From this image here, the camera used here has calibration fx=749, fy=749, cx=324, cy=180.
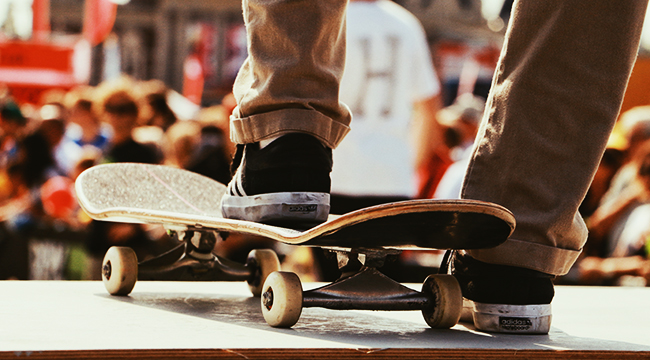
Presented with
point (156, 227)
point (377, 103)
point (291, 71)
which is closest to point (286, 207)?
point (291, 71)

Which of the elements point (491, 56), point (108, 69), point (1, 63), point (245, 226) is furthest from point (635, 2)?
point (108, 69)

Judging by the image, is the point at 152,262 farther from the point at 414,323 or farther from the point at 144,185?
the point at 414,323

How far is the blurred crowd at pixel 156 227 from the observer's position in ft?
13.6

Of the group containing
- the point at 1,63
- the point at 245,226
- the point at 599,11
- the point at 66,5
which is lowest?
the point at 245,226

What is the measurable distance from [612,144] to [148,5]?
80.2ft

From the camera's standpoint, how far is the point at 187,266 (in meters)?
1.97

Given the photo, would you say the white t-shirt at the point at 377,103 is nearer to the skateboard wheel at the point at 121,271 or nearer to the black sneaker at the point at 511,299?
the skateboard wheel at the point at 121,271

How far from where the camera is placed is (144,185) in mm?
2107

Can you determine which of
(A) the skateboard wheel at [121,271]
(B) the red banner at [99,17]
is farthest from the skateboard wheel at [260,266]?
(B) the red banner at [99,17]

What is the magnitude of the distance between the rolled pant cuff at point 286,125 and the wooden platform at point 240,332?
369 mm

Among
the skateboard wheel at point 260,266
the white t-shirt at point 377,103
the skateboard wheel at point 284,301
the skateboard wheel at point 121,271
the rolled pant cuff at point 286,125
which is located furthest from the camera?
the white t-shirt at point 377,103

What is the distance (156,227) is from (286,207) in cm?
353

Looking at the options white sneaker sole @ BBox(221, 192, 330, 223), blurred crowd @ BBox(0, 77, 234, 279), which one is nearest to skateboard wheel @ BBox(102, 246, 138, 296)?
white sneaker sole @ BBox(221, 192, 330, 223)

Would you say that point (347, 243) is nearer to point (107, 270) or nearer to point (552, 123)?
point (552, 123)
